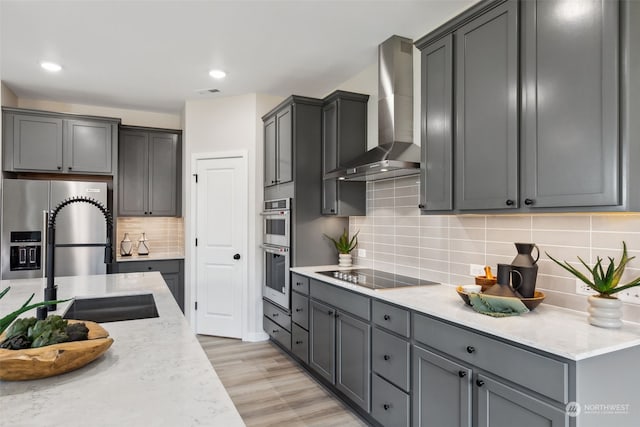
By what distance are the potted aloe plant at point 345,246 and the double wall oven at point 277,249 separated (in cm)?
44

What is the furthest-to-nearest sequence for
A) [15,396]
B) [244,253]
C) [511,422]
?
[244,253], [511,422], [15,396]

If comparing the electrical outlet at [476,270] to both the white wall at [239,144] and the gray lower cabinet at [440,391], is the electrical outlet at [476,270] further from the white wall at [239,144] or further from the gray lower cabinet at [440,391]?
Answer: the white wall at [239,144]

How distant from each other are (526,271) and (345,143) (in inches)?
84.0

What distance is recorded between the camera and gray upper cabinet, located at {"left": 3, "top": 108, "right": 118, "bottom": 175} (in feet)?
13.5

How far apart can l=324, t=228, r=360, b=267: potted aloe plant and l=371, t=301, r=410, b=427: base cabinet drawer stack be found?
3.94 feet

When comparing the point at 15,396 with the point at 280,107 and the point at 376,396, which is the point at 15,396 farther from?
the point at 280,107

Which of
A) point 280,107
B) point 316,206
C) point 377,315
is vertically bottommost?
point 377,315

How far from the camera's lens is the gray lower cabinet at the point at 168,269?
453cm

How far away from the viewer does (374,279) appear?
295cm

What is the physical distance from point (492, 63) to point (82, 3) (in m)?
2.63

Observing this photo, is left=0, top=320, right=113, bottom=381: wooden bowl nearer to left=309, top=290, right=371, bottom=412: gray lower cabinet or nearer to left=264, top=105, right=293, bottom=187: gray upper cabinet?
left=309, top=290, right=371, bottom=412: gray lower cabinet

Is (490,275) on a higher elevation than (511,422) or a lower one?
higher

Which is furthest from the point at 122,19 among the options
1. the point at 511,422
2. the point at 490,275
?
the point at 511,422

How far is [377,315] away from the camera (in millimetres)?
2477
